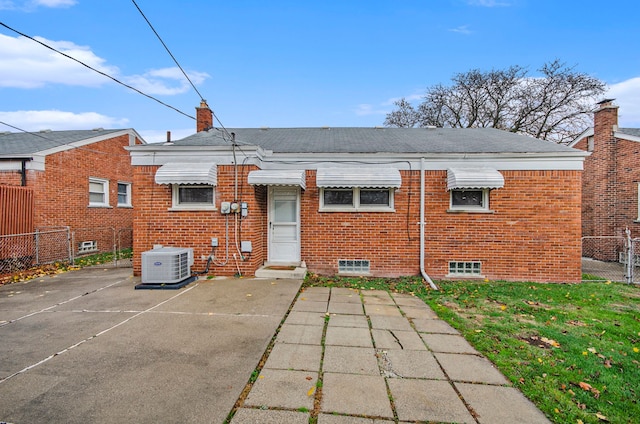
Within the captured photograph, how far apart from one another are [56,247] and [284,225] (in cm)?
847

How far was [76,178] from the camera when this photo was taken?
11.7 metres

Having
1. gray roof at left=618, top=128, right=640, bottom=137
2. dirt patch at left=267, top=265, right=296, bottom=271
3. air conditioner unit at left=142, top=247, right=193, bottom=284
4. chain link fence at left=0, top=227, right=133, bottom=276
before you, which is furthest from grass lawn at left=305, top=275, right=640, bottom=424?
chain link fence at left=0, top=227, right=133, bottom=276

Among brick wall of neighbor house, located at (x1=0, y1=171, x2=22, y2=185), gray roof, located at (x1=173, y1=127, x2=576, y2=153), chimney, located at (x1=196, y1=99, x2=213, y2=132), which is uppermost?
chimney, located at (x1=196, y1=99, x2=213, y2=132)

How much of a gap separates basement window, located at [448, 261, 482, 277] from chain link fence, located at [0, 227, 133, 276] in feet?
32.1

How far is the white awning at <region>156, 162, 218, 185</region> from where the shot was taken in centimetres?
707

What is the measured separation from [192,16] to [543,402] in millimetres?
7949

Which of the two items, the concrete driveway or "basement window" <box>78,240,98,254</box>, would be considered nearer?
the concrete driveway

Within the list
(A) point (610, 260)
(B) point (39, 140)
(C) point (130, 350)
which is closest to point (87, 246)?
(B) point (39, 140)

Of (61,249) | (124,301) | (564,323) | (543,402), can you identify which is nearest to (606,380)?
(543,402)

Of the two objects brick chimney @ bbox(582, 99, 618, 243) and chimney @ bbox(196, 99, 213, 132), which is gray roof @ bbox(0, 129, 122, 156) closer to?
chimney @ bbox(196, 99, 213, 132)

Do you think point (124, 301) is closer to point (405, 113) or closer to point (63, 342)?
point (63, 342)

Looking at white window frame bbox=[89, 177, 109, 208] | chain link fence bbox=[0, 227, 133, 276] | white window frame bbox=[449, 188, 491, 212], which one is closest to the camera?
white window frame bbox=[449, 188, 491, 212]

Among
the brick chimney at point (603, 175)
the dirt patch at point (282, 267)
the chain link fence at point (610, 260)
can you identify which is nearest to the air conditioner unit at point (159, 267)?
the dirt patch at point (282, 267)

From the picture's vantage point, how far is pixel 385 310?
5.44 meters
